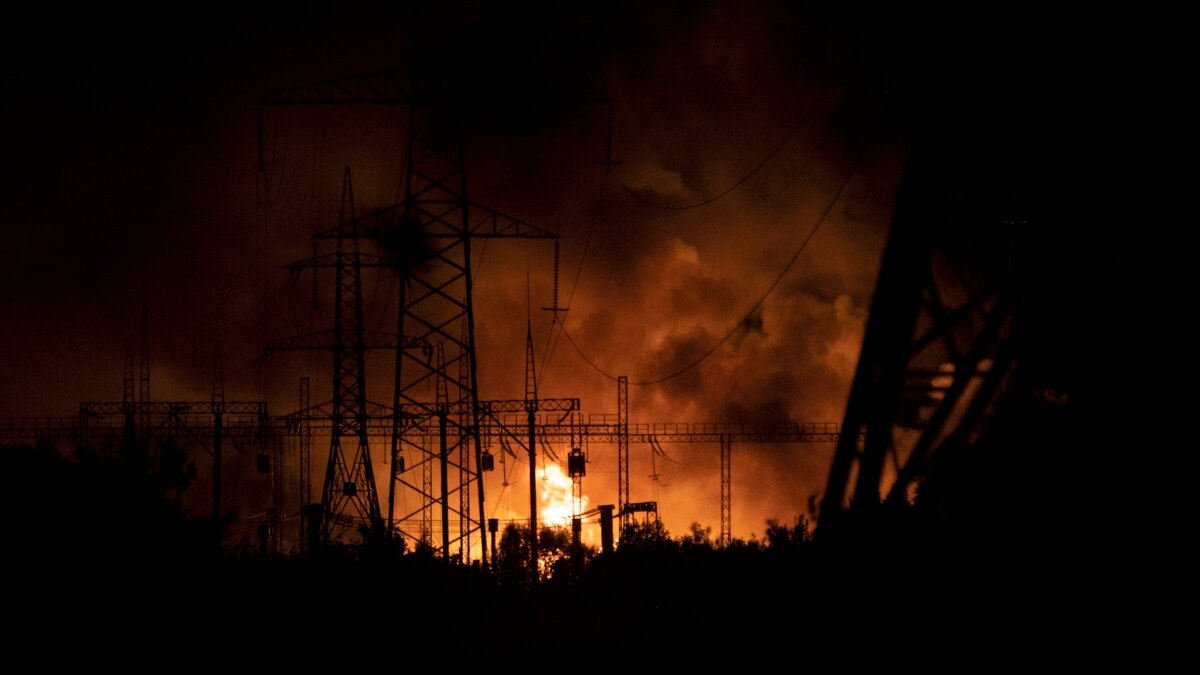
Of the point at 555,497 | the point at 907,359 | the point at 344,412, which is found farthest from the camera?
the point at 555,497

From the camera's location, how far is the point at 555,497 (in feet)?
271

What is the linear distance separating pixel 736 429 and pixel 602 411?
9.63m

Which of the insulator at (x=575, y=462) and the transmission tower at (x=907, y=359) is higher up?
the insulator at (x=575, y=462)

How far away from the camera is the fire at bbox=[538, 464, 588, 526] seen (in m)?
80.1

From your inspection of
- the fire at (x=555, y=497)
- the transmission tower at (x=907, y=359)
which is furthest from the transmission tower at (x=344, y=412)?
the fire at (x=555, y=497)

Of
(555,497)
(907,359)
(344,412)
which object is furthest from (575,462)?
(555,497)

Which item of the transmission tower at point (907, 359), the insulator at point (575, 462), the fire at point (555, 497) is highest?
the fire at point (555, 497)

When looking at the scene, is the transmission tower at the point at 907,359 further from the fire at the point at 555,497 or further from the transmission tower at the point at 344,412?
the fire at the point at 555,497

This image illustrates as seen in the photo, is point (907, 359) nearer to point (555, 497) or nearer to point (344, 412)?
point (344, 412)

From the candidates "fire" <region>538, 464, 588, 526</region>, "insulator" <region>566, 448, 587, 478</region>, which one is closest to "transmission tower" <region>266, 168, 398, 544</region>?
"insulator" <region>566, 448, 587, 478</region>

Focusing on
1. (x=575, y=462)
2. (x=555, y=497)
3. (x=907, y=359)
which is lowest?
(x=907, y=359)

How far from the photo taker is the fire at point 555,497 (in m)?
80.1

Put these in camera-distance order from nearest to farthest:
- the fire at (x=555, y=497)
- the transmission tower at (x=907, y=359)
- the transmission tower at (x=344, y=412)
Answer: the transmission tower at (x=907, y=359)
the transmission tower at (x=344, y=412)
the fire at (x=555, y=497)

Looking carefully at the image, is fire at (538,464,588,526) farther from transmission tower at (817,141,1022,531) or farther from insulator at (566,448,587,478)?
transmission tower at (817,141,1022,531)
